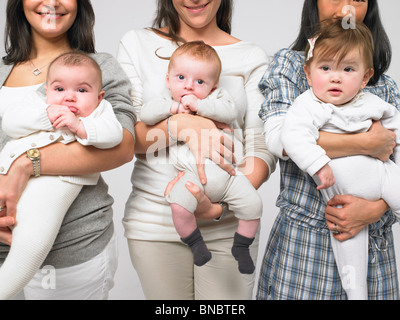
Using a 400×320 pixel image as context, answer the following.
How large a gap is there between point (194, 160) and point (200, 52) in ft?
1.19

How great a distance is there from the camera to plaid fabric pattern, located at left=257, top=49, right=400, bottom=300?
178 centimetres

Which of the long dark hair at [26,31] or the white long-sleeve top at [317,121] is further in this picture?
the long dark hair at [26,31]

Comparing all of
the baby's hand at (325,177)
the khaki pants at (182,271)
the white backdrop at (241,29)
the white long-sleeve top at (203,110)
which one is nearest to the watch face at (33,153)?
the white long-sleeve top at (203,110)

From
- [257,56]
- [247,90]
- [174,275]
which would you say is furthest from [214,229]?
[257,56]

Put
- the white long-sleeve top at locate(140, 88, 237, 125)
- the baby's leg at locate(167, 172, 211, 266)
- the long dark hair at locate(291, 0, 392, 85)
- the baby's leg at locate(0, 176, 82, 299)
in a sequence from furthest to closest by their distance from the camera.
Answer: the long dark hair at locate(291, 0, 392, 85) → the white long-sleeve top at locate(140, 88, 237, 125) → the baby's leg at locate(167, 172, 211, 266) → the baby's leg at locate(0, 176, 82, 299)

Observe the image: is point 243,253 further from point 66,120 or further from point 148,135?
point 66,120

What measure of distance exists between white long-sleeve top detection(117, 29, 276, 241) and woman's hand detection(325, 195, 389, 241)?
285 mm

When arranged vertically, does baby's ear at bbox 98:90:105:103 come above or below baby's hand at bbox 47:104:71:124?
above

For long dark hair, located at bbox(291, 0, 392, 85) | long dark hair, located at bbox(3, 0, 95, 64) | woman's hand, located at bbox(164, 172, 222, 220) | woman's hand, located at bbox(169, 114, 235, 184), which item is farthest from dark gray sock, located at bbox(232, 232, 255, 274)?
long dark hair, located at bbox(3, 0, 95, 64)

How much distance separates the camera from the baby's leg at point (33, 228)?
1.52m

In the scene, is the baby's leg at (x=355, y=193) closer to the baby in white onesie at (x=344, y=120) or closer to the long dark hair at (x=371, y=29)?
the baby in white onesie at (x=344, y=120)

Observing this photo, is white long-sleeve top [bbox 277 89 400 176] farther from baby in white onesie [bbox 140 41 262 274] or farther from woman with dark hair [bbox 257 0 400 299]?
baby in white onesie [bbox 140 41 262 274]

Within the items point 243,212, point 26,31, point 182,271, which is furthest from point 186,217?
point 26,31
